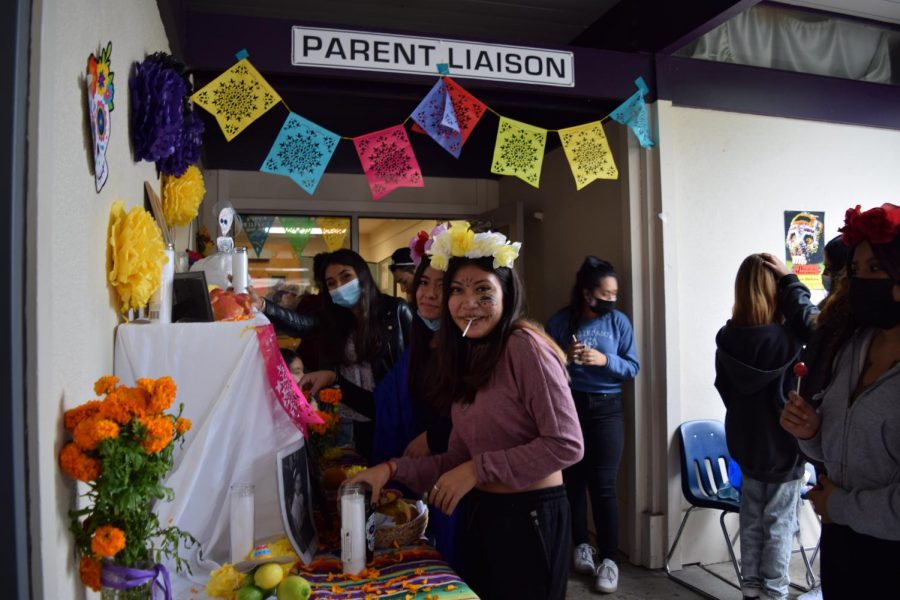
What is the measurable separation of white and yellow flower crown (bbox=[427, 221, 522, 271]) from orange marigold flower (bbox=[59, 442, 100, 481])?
1.03 m

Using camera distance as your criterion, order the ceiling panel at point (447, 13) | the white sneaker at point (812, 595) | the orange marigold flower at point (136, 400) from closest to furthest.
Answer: the orange marigold flower at point (136, 400) < the white sneaker at point (812, 595) < the ceiling panel at point (447, 13)

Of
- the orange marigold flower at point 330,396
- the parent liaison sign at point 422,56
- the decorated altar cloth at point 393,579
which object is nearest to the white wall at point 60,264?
the decorated altar cloth at point 393,579

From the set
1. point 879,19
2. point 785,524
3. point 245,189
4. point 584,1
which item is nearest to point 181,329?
point 785,524

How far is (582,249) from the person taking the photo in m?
4.18

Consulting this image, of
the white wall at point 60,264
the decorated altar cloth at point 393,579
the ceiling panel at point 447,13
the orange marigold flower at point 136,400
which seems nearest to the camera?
the white wall at point 60,264

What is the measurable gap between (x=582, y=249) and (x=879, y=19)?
2470 mm

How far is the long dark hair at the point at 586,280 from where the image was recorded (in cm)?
342

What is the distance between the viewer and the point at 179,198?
245 centimetres

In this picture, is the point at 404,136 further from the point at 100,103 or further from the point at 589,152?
the point at 100,103

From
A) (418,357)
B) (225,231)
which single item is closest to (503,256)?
(418,357)

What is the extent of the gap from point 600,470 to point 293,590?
237 centimetres

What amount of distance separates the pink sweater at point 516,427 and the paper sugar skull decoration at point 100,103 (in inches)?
40.6

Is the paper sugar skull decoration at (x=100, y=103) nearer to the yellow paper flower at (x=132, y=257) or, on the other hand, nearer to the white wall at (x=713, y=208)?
the yellow paper flower at (x=132, y=257)

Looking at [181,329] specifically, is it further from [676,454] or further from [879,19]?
[879,19]
